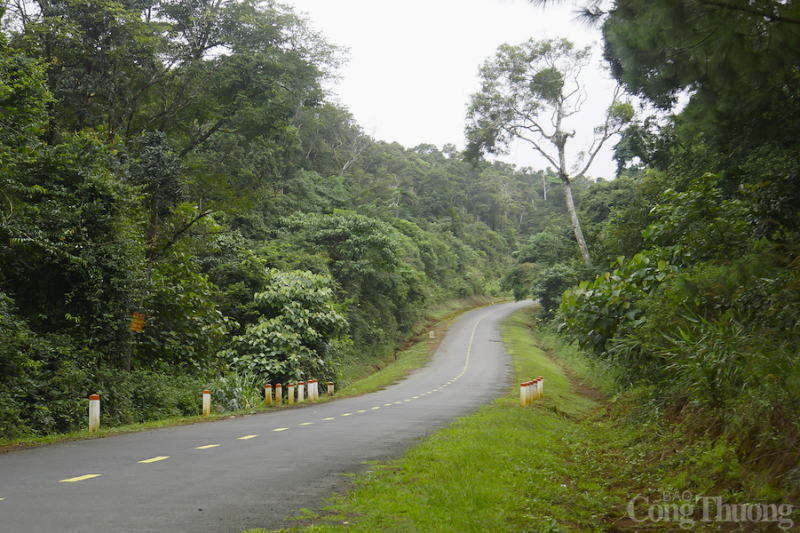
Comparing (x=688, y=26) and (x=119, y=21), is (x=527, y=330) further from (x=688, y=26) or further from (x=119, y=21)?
(x=688, y=26)

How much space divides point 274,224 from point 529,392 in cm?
2152

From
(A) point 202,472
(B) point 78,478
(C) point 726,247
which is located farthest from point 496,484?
(C) point 726,247

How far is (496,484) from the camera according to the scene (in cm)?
591

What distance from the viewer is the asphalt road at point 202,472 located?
4473 mm

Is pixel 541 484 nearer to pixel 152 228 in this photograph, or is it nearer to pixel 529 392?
pixel 529 392

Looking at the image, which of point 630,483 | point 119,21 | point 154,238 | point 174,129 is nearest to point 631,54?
point 630,483

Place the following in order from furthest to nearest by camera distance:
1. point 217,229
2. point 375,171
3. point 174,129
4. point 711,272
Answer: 1. point 375,171
2. point 174,129
3. point 217,229
4. point 711,272

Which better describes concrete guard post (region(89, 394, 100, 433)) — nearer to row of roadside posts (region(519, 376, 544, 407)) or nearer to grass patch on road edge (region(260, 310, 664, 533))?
grass patch on road edge (region(260, 310, 664, 533))

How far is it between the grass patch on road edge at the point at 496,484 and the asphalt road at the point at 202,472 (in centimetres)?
50

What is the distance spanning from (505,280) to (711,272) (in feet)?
150

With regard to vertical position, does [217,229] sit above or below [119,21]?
below

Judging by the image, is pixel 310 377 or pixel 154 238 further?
pixel 310 377

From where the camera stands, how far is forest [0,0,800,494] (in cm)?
611

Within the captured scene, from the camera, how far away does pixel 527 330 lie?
48625mm
